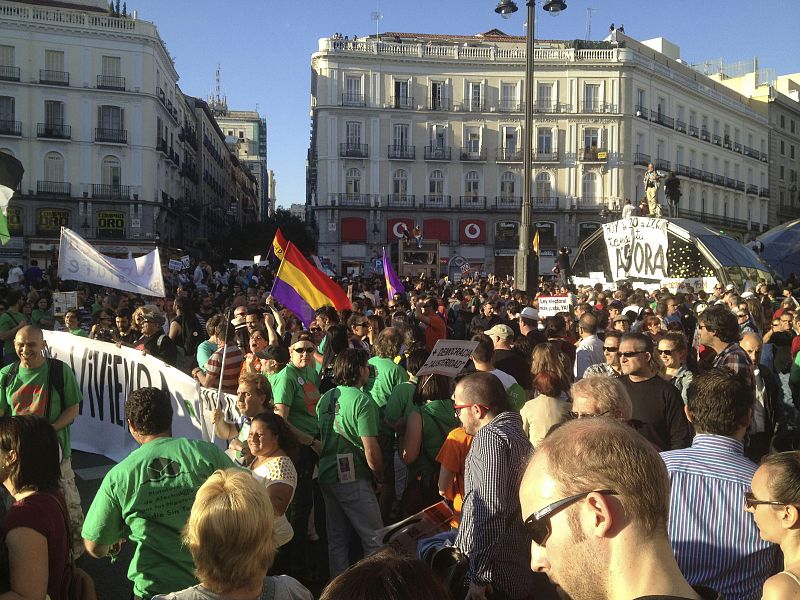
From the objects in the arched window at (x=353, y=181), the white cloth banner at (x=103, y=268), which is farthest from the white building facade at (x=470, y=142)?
the white cloth banner at (x=103, y=268)

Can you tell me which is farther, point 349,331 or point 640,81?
point 640,81

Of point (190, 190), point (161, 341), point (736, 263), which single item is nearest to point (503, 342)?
point (161, 341)

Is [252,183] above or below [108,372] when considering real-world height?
above

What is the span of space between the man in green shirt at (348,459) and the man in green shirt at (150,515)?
5.65ft

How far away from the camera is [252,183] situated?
11556 cm

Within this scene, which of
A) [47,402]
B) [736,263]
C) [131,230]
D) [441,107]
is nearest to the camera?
[47,402]

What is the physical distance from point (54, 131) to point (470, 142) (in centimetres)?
2507

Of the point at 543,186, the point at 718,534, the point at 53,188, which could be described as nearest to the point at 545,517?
the point at 718,534

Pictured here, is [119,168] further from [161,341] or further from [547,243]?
[161,341]

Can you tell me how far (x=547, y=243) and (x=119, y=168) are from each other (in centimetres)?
2673

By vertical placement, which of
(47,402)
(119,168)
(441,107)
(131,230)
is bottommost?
(47,402)

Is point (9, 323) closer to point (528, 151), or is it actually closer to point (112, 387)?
point (112, 387)

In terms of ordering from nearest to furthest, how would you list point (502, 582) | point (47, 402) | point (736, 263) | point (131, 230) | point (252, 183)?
point (502, 582) → point (47, 402) → point (736, 263) → point (131, 230) → point (252, 183)

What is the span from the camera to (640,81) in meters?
53.2
